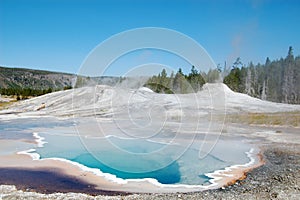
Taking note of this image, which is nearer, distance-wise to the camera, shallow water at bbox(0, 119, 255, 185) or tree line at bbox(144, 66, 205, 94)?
shallow water at bbox(0, 119, 255, 185)

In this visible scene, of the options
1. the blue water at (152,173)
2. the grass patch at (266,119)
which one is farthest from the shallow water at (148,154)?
the grass patch at (266,119)

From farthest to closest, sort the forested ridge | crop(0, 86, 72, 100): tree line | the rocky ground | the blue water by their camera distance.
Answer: crop(0, 86, 72, 100): tree line
the forested ridge
the blue water
the rocky ground

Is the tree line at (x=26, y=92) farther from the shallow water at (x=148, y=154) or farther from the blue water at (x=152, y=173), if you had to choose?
the blue water at (x=152, y=173)

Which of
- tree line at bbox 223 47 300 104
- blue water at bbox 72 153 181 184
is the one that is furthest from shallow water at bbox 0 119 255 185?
tree line at bbox 223 47 300 104

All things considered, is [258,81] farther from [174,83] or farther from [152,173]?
[152,173]

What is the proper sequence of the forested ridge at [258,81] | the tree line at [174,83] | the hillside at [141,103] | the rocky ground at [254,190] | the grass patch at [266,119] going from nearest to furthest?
the rocky ground at [254,190] < the grass patch at [266,119] < the hillside at [141,103] < the tree line at [174,83] < the forested ridge at [258,81]

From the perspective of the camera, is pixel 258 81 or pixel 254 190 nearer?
pixel 254 190

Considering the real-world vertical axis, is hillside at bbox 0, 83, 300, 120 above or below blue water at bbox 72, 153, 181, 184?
above

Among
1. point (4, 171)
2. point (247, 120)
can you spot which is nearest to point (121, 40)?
point (4, 171)

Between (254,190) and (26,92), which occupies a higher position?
(26,92)

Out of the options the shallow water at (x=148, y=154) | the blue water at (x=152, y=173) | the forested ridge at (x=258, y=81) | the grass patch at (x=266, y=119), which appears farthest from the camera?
the forested ridge at (x=258, y=81)

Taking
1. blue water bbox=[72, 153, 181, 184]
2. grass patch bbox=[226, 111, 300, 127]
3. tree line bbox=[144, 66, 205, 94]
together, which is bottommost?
blue water bbox=[72, 153, 181, 184]

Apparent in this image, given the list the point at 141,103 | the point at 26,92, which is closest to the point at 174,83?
the point at 141,103

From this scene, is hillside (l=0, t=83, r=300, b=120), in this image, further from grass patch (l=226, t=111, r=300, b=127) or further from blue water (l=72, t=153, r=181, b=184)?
blue water (l=72, t=153, r=181, b=184)
